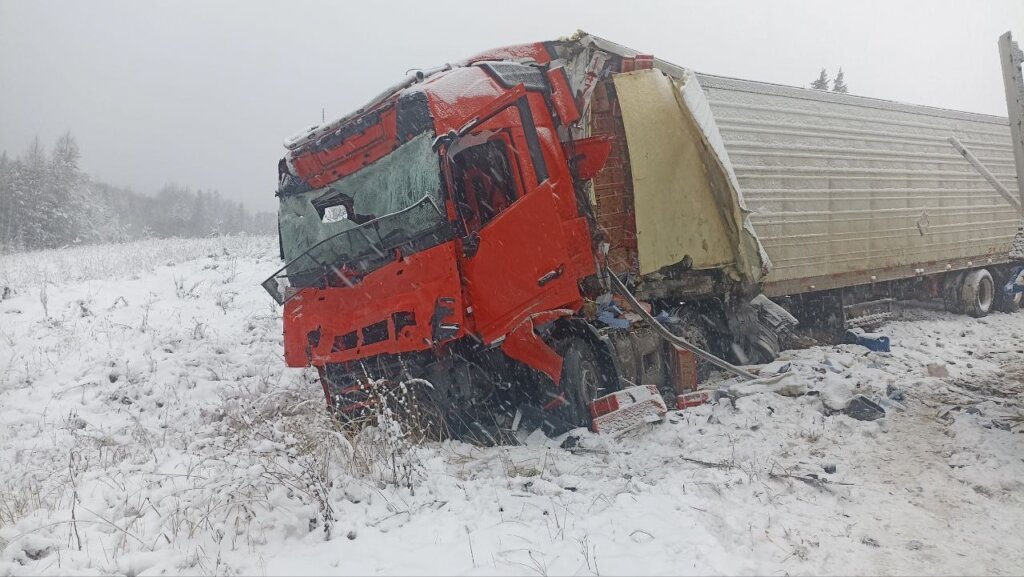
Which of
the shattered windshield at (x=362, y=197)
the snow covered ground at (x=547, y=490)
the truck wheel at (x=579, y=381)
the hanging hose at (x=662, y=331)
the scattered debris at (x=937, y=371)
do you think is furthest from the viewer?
the scattered debris at (x=937, y=371)

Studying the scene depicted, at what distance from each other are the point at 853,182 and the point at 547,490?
7.14m

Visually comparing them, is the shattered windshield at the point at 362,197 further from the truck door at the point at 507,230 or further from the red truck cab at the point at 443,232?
the truck door at the point at 507,230

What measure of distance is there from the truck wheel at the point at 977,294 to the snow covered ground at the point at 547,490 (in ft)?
17.7

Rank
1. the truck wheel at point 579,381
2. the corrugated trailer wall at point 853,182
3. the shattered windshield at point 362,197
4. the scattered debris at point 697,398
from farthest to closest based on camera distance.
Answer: the corrugated trailer wall at point 853,182 → the scattered debris at point 697,398 → the truck wheel at point 579,381 → the shattered windshield at point 362,197

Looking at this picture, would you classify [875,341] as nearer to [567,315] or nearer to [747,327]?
[747,327]

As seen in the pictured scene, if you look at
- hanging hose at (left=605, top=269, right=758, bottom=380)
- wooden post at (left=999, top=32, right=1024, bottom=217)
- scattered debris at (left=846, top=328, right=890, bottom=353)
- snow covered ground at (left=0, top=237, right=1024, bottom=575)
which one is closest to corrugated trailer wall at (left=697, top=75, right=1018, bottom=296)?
scattered debris at (left=846, top=328, right=890, bottom=353)

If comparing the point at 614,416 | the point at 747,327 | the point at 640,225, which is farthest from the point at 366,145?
the point at 747,327

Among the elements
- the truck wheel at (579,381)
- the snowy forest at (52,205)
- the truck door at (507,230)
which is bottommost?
the truck wheel at (579,381)

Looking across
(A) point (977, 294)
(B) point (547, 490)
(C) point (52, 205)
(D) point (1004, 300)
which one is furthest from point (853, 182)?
(C) point (52, 205)

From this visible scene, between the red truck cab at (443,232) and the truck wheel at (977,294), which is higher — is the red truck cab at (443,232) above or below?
above

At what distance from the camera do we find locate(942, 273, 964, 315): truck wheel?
11367 mm

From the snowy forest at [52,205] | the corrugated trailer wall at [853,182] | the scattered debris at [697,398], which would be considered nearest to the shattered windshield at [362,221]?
the scattered debris at [697,398]

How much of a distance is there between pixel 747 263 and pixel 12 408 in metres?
7.91

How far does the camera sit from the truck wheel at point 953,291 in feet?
37.3
